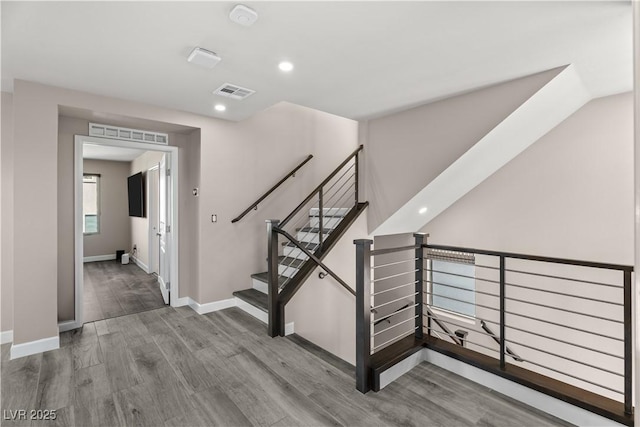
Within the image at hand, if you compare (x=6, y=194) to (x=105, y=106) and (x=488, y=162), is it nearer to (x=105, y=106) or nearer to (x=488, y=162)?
(x=105, y=106)

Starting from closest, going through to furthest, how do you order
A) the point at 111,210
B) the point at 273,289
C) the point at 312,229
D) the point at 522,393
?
the point at 522,393, the point at 273,289, the point at 312,229, the point at 111,210

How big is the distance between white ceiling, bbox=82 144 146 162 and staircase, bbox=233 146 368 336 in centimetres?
395

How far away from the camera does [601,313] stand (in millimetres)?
3279

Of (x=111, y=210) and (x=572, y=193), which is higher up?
(x=572, y=193)

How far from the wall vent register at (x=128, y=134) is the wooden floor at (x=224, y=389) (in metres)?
2.19

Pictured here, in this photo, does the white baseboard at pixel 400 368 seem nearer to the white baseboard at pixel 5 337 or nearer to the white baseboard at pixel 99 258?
the white baseboard at pixel 5 337

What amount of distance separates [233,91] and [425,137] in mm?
2062

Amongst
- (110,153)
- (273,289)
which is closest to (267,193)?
(273,289)

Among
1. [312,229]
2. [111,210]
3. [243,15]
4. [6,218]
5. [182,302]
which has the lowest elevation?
[182,302]

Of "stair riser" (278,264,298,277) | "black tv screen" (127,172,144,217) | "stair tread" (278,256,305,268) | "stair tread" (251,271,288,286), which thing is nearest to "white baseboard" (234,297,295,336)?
"stair tread" (251,271,288,286)

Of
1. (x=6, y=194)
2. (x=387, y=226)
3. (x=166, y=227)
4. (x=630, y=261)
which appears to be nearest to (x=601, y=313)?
(x=630, y=261)

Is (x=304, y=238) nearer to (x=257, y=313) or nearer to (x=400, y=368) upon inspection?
(x=257, y=313)

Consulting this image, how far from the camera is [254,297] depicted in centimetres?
386

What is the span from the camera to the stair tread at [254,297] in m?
3.60
